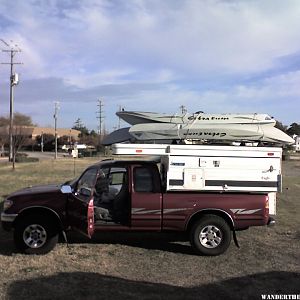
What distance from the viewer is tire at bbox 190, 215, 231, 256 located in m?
9.11

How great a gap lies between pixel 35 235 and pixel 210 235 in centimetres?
305

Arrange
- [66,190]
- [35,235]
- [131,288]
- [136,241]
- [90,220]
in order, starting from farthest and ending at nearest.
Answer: [136,241] → [35,235] → [66,190] → [90,220] → [131,288]

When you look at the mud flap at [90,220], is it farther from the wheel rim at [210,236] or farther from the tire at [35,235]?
the wheel rim at [210,236]

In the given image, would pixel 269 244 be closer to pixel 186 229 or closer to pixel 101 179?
pixel 186 229

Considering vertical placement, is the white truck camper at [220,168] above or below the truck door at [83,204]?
above

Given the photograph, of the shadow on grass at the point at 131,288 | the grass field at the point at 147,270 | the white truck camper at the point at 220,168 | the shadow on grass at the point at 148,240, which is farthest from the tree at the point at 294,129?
the shadow on grass at the point at 131,288

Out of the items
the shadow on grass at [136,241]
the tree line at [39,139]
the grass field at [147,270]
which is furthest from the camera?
the tree line at [39,139]

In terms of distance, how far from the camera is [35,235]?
8906 mm

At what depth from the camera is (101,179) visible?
374 inches

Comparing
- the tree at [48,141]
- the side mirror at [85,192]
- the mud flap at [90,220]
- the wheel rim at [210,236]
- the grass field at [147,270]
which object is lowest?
the grass field at [147,270]

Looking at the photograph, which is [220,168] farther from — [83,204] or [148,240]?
[83,204]

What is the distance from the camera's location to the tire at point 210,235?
29.9 ft

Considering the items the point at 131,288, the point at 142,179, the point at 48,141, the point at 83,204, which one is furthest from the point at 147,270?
the point at 48,141

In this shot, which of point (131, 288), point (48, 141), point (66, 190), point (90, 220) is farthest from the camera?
point (48, 141)
